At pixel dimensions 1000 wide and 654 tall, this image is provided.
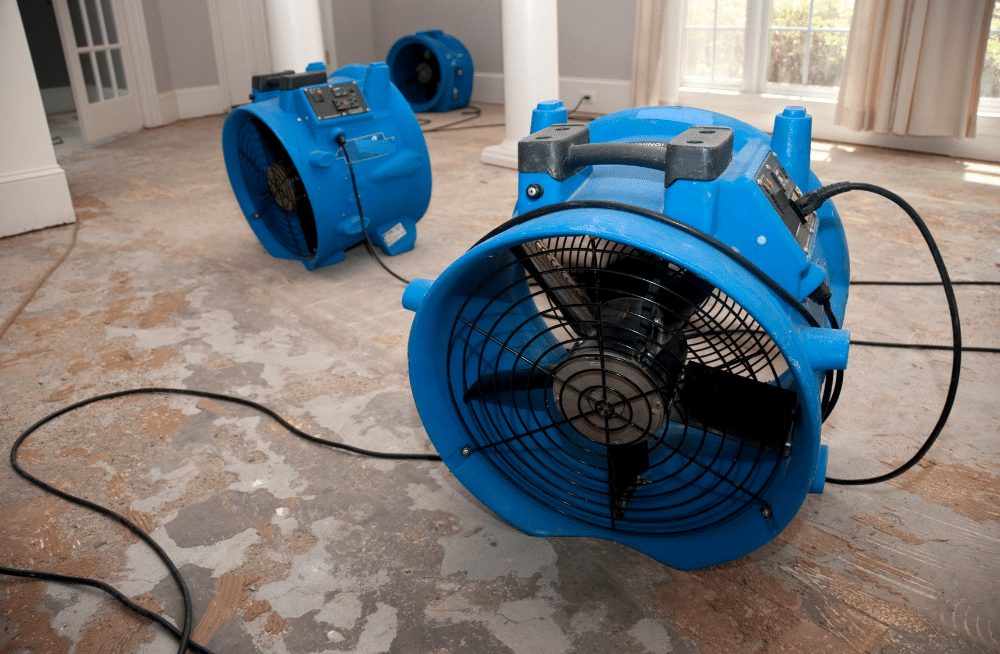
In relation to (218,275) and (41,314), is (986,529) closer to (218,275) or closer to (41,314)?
(218,275)

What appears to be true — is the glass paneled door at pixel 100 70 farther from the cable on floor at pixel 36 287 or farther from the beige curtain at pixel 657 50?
the beige curtain at pixel 657 50

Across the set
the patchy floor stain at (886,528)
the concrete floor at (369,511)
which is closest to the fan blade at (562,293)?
the concrete floor at (369,511)

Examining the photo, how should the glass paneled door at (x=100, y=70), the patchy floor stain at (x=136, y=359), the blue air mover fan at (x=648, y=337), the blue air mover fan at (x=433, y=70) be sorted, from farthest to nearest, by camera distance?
the blue air mover fan at (x=433, y=70), the glass paneled door at (x=100, y=70), the patchy floor stain at (x=136, y=359), the blue air mover fan at (x=648, y=337)

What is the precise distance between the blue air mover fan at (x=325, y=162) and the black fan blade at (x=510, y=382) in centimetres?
131

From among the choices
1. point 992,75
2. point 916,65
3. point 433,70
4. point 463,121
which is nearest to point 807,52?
point 916,65

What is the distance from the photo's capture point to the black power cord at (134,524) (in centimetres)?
113

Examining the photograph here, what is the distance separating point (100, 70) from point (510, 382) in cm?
498

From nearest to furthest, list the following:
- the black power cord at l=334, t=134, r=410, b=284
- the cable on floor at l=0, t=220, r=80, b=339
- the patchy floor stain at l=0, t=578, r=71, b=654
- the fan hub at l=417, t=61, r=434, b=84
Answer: the patchy floor stain at l=0, t=578, r=71, b=654 → the cable on floor at l=0, t=220, r=80, b=339 → the black power cord at l=334, t=134, r=410, b=284 → the fan hub at l=417, t=61, r=434, b=84

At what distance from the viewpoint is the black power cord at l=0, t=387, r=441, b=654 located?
1.13 meters

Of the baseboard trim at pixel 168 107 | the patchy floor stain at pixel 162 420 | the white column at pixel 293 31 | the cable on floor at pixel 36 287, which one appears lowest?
the patchy floor stain at pixel 162 420

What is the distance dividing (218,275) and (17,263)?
81 cm

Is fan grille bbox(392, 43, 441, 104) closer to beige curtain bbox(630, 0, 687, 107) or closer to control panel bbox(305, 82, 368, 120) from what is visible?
beige curtain bbox(630, 0, 687, 107)

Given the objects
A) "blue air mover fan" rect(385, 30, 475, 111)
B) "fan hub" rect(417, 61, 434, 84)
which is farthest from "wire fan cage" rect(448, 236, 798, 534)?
"fan hub" rect(417, 61, 434, 84)

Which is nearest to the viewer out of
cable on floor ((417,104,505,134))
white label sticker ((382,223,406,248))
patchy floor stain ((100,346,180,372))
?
patchy floor stain ((100,346,180,372))
